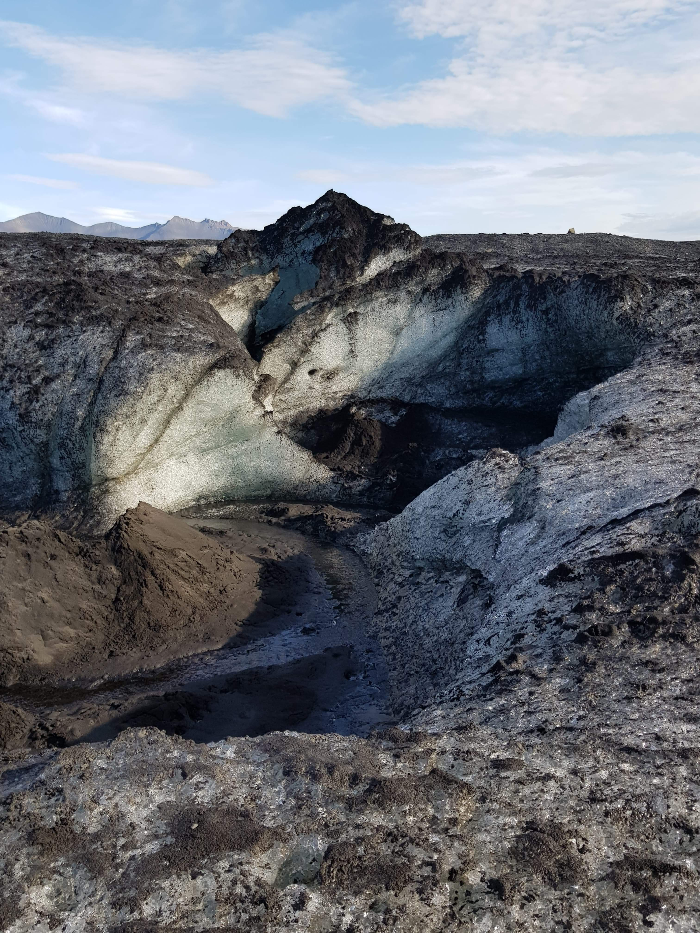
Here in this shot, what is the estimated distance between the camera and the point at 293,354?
31.8 ft

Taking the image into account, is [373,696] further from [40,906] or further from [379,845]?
[40,906]

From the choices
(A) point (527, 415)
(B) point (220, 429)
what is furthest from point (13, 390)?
(A) point (527, 415)

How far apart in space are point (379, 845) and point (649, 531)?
2898mm

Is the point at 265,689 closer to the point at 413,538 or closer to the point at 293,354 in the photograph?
the point at 413,538

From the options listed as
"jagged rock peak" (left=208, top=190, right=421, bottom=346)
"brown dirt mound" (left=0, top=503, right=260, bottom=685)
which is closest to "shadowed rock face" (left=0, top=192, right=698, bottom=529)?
"jagged rock peak" (left=208, top=190, right=421, bottom=346)

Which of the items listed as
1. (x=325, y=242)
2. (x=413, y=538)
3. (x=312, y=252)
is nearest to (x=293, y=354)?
(x=312, y=252)

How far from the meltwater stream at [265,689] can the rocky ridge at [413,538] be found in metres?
0.25

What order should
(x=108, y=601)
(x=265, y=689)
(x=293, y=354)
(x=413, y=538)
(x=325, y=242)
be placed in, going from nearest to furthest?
(x=265, y=689), (x=108, y=601), (x=413, y=538), (x=293, y=354), (x=325, y=242)

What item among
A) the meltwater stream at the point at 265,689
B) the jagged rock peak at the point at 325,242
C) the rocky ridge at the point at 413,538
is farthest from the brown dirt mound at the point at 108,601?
the jagged rock peak at the point at 325,242

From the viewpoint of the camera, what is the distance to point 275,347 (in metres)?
9.60

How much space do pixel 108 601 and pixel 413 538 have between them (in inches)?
108

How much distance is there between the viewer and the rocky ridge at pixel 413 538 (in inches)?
108

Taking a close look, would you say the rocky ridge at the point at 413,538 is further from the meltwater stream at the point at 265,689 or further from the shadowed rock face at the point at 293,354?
the meltwater stream at the point at 265,689

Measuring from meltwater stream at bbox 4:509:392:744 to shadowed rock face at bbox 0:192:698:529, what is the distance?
8.87ft
